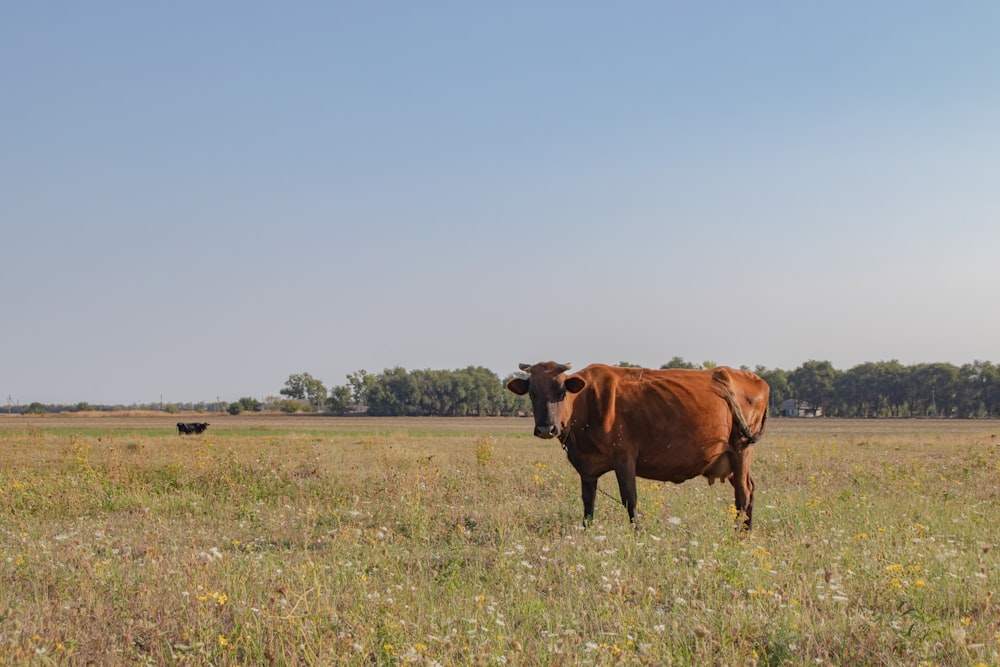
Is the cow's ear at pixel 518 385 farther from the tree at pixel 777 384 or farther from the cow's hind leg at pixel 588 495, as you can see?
the tree at pixel 777 384

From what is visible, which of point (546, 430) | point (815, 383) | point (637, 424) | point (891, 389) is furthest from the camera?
point (815, 383)

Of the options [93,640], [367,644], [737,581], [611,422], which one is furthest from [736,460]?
[93,640]

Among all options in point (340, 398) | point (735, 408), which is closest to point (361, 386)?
point (340, 398)

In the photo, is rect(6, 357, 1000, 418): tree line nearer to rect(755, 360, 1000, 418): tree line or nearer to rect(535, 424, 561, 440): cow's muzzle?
rect(755, 360, 1000, 418): tree line

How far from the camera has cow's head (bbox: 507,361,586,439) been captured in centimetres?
1020

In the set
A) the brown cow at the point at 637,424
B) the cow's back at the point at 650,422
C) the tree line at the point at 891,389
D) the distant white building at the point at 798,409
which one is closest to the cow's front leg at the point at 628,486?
the brown cow at the point at 637,424

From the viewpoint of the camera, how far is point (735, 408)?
11.8 metres

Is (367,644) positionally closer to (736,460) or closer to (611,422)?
(611,422)

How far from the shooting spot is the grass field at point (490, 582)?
5.33 m

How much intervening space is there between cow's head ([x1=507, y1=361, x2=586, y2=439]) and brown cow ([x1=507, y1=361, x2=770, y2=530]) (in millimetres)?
13

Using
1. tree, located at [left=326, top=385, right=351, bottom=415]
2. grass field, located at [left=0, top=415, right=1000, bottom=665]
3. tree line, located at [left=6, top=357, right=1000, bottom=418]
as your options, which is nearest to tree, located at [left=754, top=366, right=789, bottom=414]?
tree line, located at [left=6, top=357, right=1000, bottom=418]

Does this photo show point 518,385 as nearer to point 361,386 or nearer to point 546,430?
point 546,430

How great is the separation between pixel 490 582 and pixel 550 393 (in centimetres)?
352

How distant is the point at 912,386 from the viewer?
141 m
